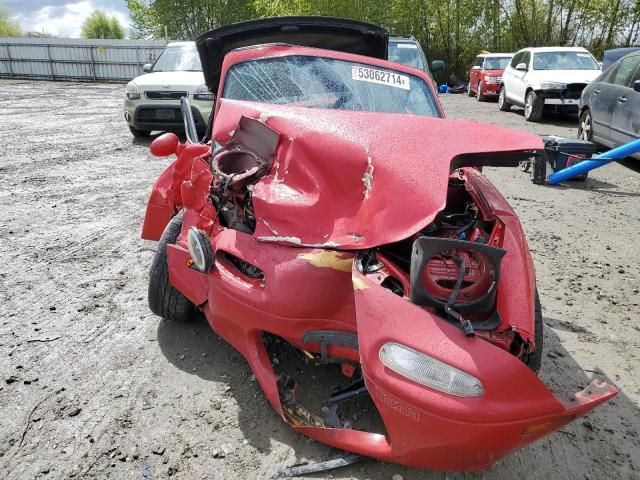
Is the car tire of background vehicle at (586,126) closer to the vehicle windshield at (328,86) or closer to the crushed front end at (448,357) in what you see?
the vehicle windshield at (328,86)

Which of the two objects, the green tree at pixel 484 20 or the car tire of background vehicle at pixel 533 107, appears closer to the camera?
the car tire of background vehicle at pixel 533 107

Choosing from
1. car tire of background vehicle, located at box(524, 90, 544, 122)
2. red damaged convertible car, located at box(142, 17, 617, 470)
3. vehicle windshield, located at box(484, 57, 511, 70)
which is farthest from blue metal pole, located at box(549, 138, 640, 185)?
vehicle windshield, located at box(484, 57, 511, 70)

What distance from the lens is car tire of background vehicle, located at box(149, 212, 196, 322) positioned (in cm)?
305

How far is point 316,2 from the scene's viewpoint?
79.3 feet

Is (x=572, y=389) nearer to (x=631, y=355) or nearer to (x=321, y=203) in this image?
(x=631, y=355)

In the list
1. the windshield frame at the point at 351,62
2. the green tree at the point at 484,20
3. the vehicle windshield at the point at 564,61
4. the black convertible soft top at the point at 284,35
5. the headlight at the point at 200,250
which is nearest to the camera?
the headlight at the point at 200,250

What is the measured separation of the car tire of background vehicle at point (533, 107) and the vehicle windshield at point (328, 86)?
953cm

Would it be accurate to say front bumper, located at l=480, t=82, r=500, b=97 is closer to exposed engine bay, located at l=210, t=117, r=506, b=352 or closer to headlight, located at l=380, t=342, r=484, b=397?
exposed engine bay, located at l=210, t=117, r=506, b=352

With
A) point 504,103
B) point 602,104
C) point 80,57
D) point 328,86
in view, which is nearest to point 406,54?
point 602,104

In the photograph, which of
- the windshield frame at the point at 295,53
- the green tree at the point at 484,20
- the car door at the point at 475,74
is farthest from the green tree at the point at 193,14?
the windshield frame at the point at 295,53

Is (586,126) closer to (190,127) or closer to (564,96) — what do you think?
A: (564,96)

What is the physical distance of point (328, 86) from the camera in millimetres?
3312

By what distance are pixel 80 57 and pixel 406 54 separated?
21624mm

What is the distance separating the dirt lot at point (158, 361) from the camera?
86.2 inches
